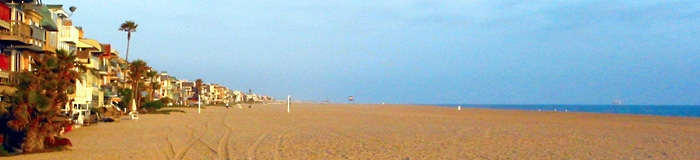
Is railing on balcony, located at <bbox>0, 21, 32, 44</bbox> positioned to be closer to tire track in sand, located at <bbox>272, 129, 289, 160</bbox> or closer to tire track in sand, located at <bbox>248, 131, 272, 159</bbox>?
tire track in sand, located at <bbox>248, 131, 272, 159</bbox>

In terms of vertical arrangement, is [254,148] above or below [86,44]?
below

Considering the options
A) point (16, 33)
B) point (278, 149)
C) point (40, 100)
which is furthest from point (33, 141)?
point (16, 33)

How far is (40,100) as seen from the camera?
14.3 meters

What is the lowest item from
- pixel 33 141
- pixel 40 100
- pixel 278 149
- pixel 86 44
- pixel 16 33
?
pixel 278 149

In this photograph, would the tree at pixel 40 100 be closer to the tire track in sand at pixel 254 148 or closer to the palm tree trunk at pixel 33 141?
the palm tree trunk at pixel 33 141

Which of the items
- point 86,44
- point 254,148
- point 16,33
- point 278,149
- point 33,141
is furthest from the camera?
point 86,44

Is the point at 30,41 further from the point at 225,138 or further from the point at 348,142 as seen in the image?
the point at 348,142

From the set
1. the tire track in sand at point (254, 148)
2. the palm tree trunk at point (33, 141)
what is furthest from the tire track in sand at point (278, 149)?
the palm tree trunk at point (33, 141)

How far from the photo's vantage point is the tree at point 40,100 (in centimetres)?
1420

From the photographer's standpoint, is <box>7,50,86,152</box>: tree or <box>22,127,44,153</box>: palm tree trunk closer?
Result: <box>7,50,86,152</box>: tree

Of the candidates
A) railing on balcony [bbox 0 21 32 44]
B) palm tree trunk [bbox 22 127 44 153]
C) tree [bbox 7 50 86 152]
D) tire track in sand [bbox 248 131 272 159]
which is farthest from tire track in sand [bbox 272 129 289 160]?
railing on balcony [bbox 0 21 32 44]

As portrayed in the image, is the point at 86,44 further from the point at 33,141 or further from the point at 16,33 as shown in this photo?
the point at 33,141

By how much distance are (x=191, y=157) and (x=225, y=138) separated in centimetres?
641

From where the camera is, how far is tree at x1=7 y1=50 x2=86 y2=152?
14195 mm
